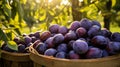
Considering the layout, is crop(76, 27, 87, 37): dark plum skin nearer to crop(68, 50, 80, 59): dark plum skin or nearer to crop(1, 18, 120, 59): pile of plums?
crop(1, 18, 120, 59): pile of plums

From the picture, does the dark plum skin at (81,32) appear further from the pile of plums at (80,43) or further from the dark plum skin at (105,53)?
the dark plum skin at (105,53)

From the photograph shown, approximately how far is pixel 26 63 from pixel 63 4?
1125mm

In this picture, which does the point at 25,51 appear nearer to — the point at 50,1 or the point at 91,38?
the point at 91,38

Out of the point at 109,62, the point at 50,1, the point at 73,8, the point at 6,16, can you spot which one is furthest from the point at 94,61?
the point at 50,1

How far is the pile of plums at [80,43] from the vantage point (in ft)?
5.16

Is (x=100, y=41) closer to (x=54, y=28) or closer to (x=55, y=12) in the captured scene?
(x=54, y=28)

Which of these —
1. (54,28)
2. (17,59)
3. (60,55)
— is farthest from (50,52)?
(17,59)

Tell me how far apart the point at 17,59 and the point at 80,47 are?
0.54 metres

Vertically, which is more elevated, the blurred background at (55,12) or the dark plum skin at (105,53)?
the blurred background at (55,12)

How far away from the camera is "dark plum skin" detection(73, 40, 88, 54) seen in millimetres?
1562

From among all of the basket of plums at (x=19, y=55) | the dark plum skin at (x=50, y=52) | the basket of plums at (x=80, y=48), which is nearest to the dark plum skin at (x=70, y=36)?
the basket of plums at (x=80, y=48)

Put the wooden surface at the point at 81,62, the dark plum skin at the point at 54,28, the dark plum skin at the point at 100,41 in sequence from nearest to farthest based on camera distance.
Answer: the wooden surface at the point at 81,62
the dark plum skin at the point at 100,41
the dark plum skin at the point at 54,28

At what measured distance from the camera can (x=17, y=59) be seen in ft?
6.36

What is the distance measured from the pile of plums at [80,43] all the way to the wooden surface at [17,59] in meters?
0.14
